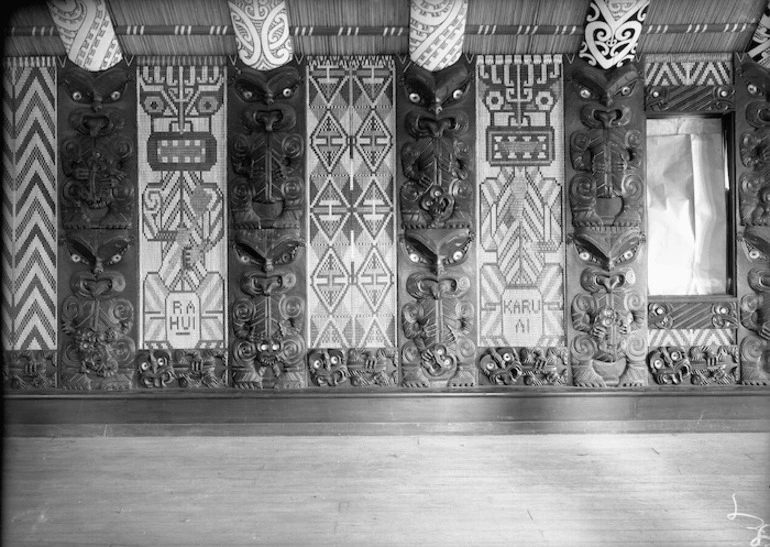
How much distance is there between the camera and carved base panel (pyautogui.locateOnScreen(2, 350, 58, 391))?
434 centimetres

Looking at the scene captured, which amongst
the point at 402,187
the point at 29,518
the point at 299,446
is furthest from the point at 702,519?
the point at 29,518

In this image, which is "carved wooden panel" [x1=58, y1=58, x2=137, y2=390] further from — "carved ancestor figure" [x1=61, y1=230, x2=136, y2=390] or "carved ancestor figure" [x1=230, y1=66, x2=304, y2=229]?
"carved ancestor figure" [x1=230, y1=66, x2=304, y2=229]

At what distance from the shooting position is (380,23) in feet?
14.0

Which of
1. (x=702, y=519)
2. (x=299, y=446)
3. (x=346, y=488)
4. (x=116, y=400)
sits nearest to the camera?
(x=702, y=519)

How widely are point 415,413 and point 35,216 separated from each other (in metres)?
3.11

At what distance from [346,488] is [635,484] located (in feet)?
5.17

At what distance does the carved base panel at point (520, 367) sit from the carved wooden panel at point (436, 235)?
5.1 inches

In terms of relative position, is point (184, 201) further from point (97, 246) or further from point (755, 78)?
point (755, 78)

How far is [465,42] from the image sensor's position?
14.3 ft

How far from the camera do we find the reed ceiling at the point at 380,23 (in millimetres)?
4195

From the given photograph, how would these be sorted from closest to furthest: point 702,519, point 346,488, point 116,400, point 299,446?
point 702,519 < point 346,488 < point 299,446 < point 116,400

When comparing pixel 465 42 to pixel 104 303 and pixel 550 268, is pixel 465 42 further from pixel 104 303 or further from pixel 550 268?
pixel 104 303
